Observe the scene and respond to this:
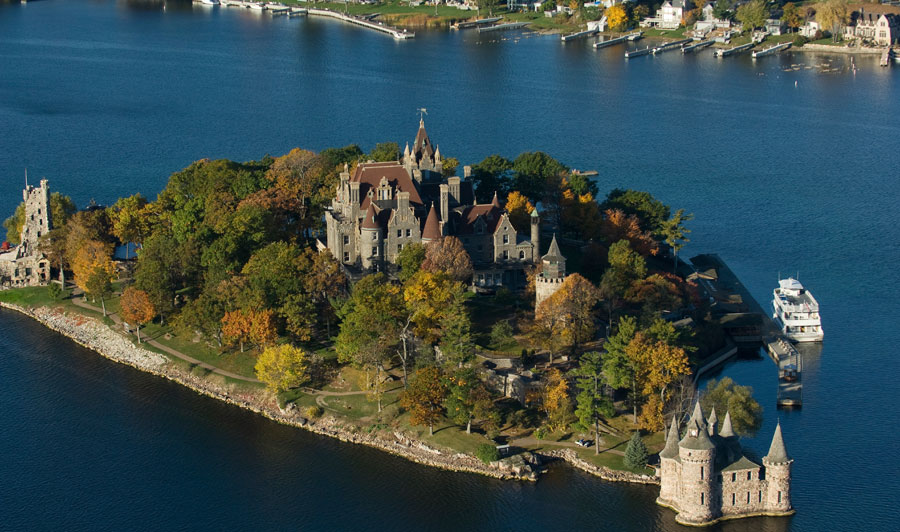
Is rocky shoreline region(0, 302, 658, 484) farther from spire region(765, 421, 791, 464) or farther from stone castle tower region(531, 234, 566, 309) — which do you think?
stone castle tower region(531, 234, 566, 309)

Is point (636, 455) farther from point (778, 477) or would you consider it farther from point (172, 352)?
point (172, 352)

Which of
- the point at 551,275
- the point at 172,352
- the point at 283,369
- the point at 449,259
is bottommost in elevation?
the point at 172,352

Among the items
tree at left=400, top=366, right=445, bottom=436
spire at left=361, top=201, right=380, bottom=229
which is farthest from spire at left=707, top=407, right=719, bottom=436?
spire at left=361, top=201, right=380, bottom=229

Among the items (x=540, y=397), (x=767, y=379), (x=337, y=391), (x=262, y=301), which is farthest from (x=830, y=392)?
(x=262, y=301)

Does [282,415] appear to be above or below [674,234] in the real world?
below

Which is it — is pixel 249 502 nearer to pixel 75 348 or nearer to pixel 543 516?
pixel 543 516

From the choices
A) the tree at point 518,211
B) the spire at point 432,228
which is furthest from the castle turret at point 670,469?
the tree at point 518,211

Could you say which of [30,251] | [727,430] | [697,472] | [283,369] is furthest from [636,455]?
[30,251]

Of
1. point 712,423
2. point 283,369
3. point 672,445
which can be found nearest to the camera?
point 672,445

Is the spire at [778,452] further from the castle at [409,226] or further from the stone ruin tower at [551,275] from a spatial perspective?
the castle at [409,226]
